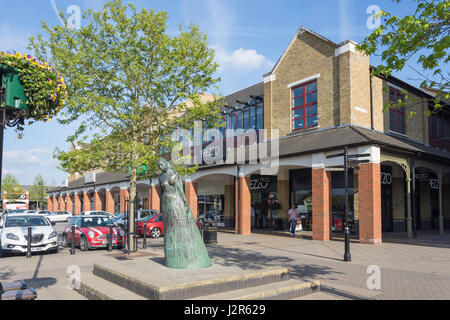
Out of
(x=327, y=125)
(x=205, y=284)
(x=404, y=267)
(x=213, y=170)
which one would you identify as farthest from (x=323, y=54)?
(x=205, y=284)

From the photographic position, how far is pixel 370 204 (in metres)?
Result: 15.7

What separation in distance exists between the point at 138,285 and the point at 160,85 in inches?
348

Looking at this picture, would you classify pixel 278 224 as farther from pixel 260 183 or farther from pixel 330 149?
pixel 330 149

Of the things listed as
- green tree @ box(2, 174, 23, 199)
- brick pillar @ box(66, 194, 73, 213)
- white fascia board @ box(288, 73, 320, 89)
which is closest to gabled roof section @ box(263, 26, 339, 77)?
white fascia board @ box(288, 73, 320, 89)

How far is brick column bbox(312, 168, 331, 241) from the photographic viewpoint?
1717 cm

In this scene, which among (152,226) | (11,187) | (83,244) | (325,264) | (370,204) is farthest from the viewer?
(11,187)

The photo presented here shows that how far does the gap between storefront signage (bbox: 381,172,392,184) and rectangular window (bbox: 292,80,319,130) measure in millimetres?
5529

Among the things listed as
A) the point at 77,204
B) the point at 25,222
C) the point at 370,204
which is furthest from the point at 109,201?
the point at 370,204

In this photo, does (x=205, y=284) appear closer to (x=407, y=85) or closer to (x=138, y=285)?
(x=138, y=285)

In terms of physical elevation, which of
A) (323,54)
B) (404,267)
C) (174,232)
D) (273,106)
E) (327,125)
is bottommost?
(404,267)

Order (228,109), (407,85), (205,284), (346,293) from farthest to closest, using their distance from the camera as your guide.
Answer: (228,109) → (407,85) → (346,293) → (205,284)

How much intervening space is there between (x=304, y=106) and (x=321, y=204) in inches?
250

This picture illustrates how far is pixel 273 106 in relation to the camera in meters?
22.8

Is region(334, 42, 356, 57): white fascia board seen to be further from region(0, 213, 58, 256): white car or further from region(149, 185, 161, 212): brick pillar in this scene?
region(149, 185, 161, 212): brick pillar
